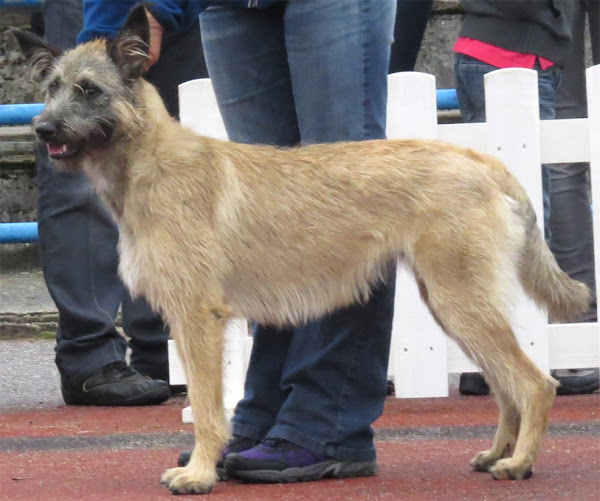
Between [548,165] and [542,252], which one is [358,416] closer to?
[542,252]

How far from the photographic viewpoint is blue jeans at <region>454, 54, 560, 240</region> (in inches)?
230

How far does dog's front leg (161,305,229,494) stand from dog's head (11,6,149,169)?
644 millimetres

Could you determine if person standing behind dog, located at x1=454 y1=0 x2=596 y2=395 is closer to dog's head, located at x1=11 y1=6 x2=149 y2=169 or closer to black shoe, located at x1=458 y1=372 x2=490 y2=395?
black shoe, located at x1=458 y1=372 x2=490 y2=395

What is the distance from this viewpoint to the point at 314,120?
412 cm

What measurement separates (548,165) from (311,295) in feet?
7.20

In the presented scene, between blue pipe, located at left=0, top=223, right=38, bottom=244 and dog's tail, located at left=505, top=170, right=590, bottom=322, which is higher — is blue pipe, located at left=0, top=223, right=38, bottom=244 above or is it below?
above

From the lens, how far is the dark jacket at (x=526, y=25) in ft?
18.8

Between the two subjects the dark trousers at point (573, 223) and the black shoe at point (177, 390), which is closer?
the dark trousers at point (573, 223)

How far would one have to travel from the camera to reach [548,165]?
6.02 metres

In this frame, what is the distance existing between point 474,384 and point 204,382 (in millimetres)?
2178

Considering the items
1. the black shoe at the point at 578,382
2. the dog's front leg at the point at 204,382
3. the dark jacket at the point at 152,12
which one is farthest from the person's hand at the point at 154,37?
the black shoe at the point at 578,382

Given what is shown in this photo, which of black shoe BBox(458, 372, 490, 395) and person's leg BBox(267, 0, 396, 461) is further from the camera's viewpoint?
black shoe BBox(458, 372, 490, 395)

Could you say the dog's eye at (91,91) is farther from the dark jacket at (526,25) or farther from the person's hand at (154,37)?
the dark jacket at (526,25)

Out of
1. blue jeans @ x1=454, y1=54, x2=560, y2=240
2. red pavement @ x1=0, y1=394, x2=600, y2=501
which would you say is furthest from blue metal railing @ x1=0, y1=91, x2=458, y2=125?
red pavement @ x1=0, y1=394, x2=600, y2=501
